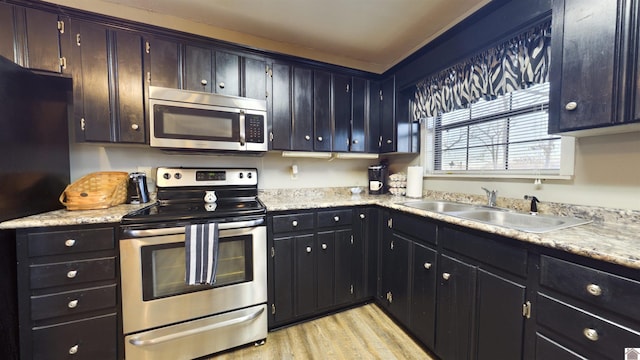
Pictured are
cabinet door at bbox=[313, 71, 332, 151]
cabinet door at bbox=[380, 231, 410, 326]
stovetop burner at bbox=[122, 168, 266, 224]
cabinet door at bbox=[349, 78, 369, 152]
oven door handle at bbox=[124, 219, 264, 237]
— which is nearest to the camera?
oven door handle at bbox=[124, 219, 264, 237]

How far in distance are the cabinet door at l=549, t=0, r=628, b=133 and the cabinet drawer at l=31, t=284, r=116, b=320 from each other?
268 cm

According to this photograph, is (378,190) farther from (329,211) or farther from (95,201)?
(95,201)

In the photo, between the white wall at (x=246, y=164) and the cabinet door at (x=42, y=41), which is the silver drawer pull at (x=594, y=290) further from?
the cabinet door at (x=42, y=41)

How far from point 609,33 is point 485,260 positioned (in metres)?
1.13

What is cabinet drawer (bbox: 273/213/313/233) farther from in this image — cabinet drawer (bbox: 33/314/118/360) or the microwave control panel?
cabinet drawer (bbox: 33/314/118/360)

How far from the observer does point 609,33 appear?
3.23ft

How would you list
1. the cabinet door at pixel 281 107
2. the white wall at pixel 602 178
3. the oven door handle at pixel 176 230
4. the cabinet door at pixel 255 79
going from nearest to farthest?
the white wall at pixel 602 178
the oven door handle at pixel 176 230
the cabinet door at pixel 255 79
the cabinet door at pixel 281 107

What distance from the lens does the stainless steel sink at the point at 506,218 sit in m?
1.18

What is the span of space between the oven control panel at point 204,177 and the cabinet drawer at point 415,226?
4.37 feet

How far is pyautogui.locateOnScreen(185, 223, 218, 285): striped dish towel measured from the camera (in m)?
1.45

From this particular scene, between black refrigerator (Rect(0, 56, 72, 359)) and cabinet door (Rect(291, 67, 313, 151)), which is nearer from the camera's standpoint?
black refrigerator (Rect(0, 56, 72, 359))

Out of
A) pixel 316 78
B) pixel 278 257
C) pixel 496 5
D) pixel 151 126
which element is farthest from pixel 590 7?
pixel 151 126

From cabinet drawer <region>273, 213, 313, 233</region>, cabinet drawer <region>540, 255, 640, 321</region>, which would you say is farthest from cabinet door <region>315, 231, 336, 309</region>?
cabinet drawer <region>540, 255, 640, 321</region>

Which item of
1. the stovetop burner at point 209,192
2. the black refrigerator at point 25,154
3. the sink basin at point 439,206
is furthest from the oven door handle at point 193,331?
the sink basin at point 439,206
